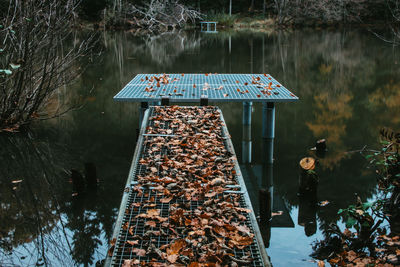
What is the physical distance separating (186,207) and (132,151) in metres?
4.69

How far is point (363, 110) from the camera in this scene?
1233 cm

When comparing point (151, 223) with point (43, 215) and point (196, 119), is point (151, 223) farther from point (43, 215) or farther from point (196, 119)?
point (196, 119)

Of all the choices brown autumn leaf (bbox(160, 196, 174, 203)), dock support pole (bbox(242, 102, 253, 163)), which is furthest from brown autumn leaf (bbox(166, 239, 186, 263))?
dock support pole (bbox(242, 102, 253, 163))

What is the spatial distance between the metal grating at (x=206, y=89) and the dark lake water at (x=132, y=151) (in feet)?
3.75

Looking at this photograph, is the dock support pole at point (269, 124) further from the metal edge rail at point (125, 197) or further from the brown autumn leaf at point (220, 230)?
the brown autumn leaf at point (220, 230)

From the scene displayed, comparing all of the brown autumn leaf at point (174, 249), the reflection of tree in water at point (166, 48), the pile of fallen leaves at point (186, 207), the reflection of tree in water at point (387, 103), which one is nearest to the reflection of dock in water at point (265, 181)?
the pile of fallen leaves at point (186, 207)

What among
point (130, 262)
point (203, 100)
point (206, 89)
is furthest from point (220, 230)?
point (206, 89)

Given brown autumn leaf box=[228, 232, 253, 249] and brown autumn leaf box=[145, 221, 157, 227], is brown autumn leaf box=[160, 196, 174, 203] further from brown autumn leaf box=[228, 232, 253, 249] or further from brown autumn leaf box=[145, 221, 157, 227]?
brown autumn leaf box=[228, 232, 253, 249]

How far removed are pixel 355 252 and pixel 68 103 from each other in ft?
29.8

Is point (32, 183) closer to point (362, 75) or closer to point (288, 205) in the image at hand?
point (288, 205)

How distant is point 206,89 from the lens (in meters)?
8.37

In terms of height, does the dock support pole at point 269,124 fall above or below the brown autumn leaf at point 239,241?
below

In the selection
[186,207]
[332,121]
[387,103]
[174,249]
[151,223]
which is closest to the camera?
[174,249]

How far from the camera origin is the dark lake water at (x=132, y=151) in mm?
5495
